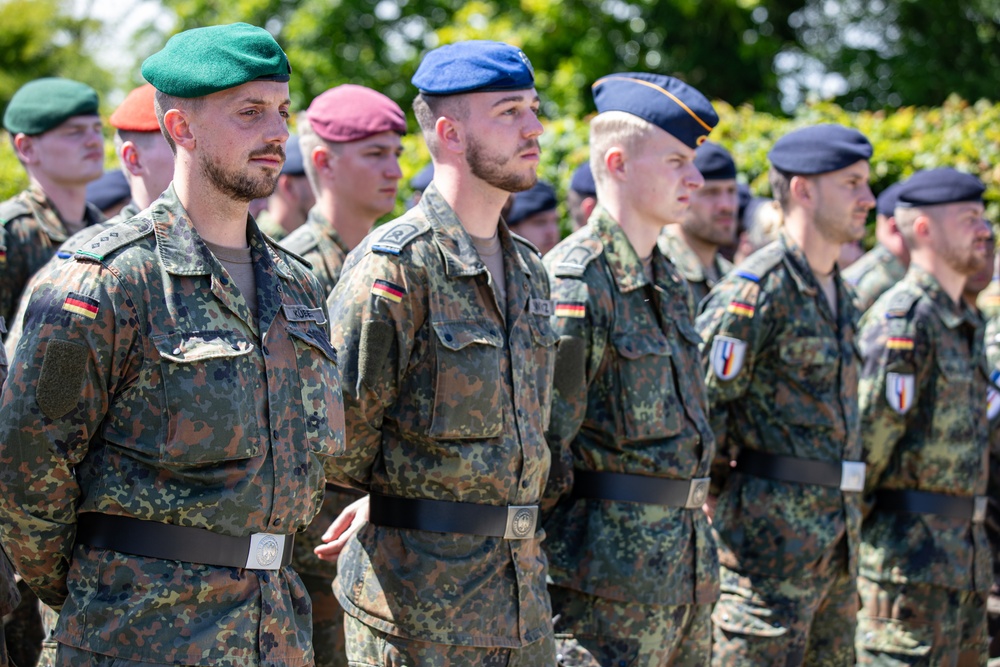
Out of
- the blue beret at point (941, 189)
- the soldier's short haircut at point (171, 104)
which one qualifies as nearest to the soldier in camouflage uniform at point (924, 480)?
the blue beret at point (941, 189)

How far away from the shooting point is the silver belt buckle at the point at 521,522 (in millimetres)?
3777

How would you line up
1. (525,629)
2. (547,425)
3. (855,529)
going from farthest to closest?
(855,529) → (547,425) → (525,629)

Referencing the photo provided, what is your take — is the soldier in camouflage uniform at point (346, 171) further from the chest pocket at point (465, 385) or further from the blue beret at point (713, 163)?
the blue beret at point (713, 163)

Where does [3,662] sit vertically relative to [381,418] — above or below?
below

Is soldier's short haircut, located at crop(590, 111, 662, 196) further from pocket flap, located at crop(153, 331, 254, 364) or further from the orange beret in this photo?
pocket flap, located at crop(153, 331, 254, 364)

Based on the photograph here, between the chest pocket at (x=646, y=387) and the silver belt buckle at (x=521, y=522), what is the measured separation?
0.67 metres

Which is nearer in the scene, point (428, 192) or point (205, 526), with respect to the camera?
point (205, 526)

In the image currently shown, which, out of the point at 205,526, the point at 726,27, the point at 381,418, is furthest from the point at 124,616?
the point at 726,27

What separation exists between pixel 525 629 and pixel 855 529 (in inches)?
82.3

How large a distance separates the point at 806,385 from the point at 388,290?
225 centimetres

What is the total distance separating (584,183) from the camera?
7.84 metres

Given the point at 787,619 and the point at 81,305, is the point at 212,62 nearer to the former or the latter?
the point at 81,305

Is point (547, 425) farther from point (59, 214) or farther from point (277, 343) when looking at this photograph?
point (59, 214)

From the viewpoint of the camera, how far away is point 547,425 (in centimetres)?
404
